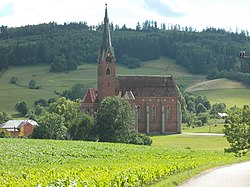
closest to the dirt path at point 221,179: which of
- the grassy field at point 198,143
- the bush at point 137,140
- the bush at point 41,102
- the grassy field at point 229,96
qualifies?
the grassy field at point 198,143

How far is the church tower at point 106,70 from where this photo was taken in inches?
4070

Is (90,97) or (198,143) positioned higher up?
(90,97)

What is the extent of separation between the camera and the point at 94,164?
37.8 metres

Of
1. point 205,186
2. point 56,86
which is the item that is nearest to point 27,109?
point 56,86

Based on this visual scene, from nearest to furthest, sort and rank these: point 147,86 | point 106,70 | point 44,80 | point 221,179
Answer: point 221,179 < point 106,70 < point 147,86 < point 44,80

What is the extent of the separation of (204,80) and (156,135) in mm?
86635

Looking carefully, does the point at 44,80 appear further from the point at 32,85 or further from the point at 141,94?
the point at 141,94

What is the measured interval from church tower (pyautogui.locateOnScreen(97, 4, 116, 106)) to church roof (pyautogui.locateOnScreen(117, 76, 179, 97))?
206 centimetres

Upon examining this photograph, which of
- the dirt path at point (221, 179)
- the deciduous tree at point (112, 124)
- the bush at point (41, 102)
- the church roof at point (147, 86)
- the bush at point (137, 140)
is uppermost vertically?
the dirt path at point (221, 179)

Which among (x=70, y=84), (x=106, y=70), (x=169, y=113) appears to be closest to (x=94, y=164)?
(x=106, y=70)

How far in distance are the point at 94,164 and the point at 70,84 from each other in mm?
130840

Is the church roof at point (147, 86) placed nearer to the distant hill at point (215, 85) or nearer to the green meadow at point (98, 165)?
the green meadow at point (98, 165)

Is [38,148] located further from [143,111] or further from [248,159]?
[143,111]

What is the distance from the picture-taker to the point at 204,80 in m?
189
